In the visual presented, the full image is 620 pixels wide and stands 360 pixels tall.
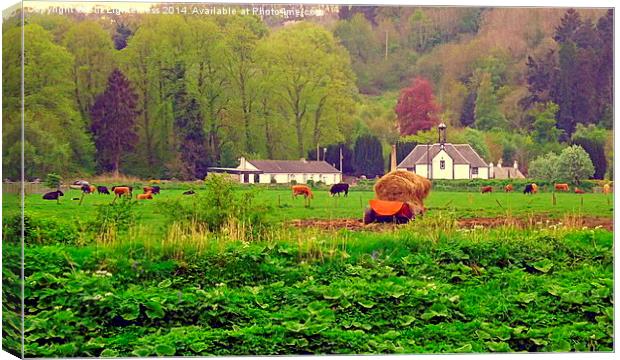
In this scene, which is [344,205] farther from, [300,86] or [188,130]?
[188,130]

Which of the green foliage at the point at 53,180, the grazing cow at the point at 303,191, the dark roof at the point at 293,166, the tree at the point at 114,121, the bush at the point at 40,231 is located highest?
the tree at the point at 114,121

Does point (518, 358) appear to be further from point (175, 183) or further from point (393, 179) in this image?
point (175, 183)

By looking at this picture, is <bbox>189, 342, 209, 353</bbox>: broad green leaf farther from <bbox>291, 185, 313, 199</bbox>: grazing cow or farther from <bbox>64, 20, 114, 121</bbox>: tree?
<bbox>64, 20, 114, 121</bbox>: tree

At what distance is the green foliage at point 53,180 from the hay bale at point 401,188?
117 inches

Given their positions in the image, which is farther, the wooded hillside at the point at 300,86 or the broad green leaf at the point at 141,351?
the wooded hillside at the point at 300,86

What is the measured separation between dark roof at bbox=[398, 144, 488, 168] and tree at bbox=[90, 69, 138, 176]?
2564mm

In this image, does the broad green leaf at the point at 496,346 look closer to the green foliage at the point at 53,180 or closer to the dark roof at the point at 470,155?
the dark roof at the point at 470,155

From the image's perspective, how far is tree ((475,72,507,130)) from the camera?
15117 mm

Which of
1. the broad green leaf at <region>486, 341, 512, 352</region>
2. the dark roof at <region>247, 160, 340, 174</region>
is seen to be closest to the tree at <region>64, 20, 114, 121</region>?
the dark roof at <region>247, 160, 340, 174</region>

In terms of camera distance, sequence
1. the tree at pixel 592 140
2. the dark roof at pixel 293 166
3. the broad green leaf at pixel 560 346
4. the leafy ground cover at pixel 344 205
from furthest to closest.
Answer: the tree at pixel 592 140 → the dark roof at pixel 293 166 → the broad green leaf at pixel 560 346 → the leafy ground cover at pixel 344 205

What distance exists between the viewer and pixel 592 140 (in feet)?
49.9

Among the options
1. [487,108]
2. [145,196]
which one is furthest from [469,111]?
[145,196]

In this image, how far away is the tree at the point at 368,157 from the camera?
14805 millimetres

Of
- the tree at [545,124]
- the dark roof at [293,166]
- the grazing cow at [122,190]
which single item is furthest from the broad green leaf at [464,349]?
the grazing cow at [122,190]
